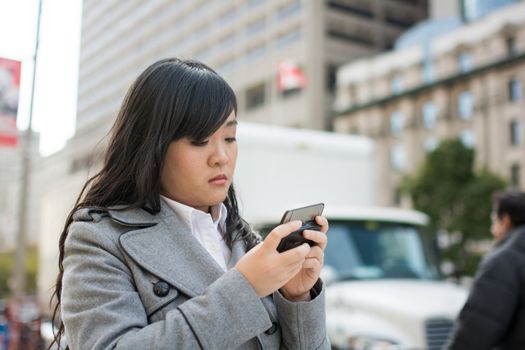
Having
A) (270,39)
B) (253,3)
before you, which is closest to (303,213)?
(270,39)

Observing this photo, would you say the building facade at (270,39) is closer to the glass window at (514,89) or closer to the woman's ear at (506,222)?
the glass window at (514,89)

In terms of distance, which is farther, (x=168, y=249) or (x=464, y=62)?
(x=464, y=62)

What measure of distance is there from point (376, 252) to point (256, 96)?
206 feet

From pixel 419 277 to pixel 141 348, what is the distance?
6.23 metres

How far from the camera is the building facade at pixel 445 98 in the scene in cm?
4744

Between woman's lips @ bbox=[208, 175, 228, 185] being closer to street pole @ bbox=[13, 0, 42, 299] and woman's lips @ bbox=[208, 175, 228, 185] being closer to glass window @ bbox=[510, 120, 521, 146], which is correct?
street pole @ bbox=[13, 0, 42, 299]

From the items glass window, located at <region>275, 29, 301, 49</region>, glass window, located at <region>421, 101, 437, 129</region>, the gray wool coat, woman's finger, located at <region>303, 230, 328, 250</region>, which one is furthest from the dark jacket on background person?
glass window, located at <region>275, 29, 301, 49</region>

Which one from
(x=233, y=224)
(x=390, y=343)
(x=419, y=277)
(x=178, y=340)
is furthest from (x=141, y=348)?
(x=419, y=277)

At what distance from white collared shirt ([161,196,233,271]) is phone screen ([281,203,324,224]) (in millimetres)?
272

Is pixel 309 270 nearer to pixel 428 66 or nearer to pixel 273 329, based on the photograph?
pixel 273 329

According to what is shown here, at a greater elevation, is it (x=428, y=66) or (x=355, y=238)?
(x=428, y=66)

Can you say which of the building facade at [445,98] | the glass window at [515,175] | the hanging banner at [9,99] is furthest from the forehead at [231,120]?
the glass window at [515,175]

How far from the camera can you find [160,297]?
1599mm

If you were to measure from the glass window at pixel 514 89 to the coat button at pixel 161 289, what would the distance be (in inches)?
1955
